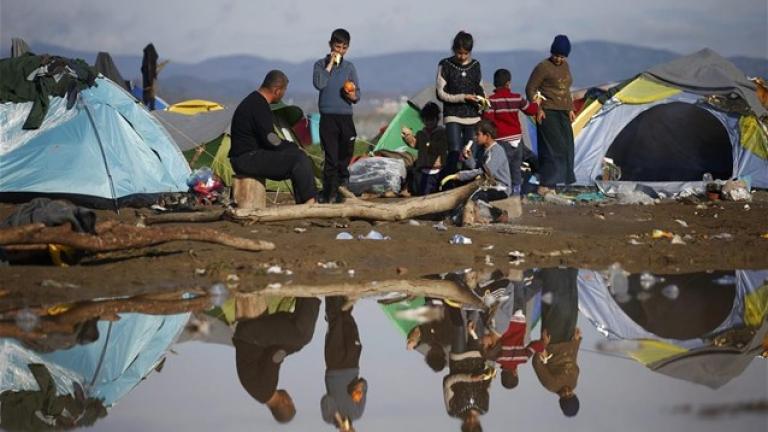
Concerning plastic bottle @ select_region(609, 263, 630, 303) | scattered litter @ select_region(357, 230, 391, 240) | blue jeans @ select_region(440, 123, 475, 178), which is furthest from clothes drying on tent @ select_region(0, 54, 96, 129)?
plastic bottle @ select_region(609, 263, 630, 303)

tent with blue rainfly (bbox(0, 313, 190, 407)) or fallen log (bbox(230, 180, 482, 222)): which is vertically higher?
tent with blue rainfly (bbox(0, 313, 190, 407))

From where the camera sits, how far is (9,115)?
14727 millimetres

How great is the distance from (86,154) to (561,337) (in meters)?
7.91

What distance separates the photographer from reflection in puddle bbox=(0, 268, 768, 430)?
6363mm

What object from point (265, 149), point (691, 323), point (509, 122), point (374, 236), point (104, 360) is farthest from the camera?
point (509, 122)

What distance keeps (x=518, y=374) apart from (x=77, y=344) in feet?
8.26

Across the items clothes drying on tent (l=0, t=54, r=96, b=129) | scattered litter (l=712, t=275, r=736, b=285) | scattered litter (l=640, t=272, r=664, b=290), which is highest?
clothes drying on tent (l=0, t=54, r=96, b=129)

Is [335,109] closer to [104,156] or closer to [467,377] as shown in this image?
[104,156]

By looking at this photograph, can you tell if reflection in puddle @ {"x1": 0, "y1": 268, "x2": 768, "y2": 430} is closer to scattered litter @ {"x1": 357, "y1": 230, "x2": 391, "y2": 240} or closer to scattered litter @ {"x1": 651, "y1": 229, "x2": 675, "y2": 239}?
scattered litter @ {"x1": 357, "y1": 230, "x2": 391, "y2": 240}

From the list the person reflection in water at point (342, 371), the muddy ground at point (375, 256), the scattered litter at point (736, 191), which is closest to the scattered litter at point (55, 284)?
the muddy ground at point (375, 256)

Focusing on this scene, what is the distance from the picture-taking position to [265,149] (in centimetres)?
1305

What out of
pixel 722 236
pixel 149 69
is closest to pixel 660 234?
pixel 722 236

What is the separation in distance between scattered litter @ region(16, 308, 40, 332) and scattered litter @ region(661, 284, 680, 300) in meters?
4.28

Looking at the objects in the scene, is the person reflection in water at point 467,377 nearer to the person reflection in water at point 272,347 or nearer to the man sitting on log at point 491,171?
the person reflection in water at point 272,347
